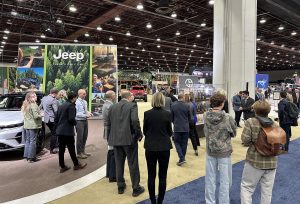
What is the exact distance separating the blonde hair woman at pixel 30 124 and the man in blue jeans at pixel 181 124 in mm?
2984

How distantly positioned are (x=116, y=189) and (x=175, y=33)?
61.2 feet

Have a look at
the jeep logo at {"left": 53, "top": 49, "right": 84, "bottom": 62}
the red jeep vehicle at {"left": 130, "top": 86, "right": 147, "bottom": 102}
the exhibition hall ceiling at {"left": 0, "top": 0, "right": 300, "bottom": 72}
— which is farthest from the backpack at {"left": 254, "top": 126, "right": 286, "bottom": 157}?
the red jeep vehicle at {"left": 130, "top": 86, "right": 147, "bottom": 102}

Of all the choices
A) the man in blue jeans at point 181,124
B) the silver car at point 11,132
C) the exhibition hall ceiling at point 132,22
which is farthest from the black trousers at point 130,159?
the exhibition hall ceiling at point 132,22

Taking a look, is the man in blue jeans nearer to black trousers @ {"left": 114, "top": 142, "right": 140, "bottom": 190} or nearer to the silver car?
black trousers @ {"left": 114, "top": 142, "right": 140, "bottom": 190}

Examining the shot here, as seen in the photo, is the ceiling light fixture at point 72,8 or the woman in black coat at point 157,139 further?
the ceiling light fixture at point 72,8

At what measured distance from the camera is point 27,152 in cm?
591

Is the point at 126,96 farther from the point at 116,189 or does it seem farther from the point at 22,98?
the point at 22,98

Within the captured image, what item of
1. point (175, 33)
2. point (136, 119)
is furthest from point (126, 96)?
point (175, 33)

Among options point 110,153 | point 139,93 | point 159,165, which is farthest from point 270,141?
point 139,93

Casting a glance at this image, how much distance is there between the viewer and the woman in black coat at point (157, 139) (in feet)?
11.4

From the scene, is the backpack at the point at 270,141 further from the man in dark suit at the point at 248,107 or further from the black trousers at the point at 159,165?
the man in dark suit at the point at 248,107

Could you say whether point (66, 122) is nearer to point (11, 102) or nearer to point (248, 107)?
point (11, 102)

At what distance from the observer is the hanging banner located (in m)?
10.7

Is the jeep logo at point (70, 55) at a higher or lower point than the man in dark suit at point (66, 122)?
higher
